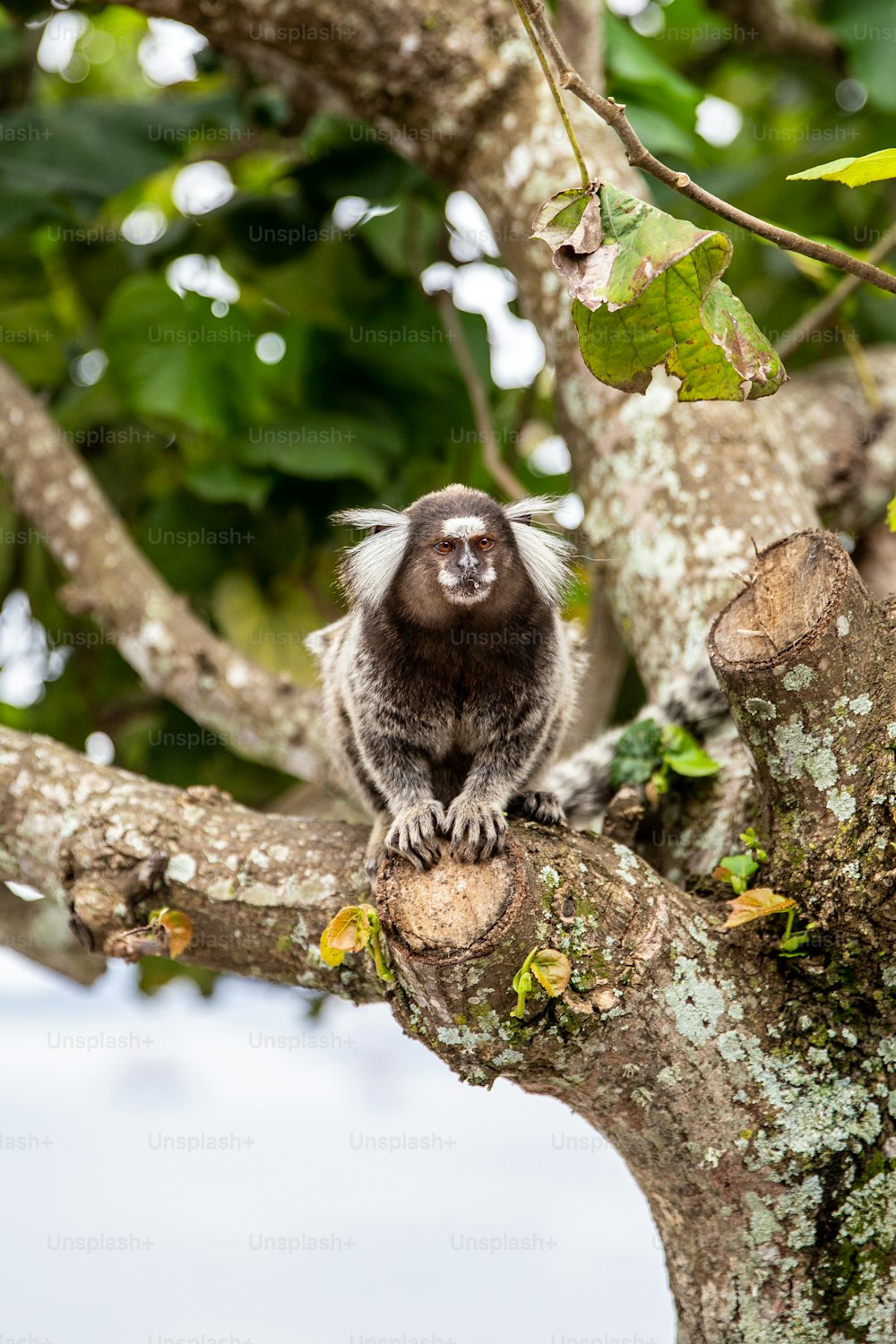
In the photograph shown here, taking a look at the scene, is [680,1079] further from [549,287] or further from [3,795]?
[549,287]

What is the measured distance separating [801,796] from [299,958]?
3.11 feet

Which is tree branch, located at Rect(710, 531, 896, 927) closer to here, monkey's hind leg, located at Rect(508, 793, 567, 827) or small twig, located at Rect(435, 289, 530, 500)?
monkey's hind leg, located at Rect(508, 793, 567, 827)

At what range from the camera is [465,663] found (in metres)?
2.62

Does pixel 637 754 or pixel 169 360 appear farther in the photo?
pixel 169 360

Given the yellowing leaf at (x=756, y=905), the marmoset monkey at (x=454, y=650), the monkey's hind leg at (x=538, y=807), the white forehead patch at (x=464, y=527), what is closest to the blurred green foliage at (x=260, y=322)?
the marmoset monkey at (x=454, y=650)

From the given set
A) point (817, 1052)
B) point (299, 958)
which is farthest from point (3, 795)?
point (817, 1052)

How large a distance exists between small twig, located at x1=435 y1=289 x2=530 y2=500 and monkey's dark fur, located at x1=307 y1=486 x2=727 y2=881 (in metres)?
0.67

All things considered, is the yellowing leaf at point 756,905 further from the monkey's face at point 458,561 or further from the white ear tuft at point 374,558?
the white ear tuft at point 374,558

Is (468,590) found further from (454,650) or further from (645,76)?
(645,76)

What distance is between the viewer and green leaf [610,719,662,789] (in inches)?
99.6

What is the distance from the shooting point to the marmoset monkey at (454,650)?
2.52m

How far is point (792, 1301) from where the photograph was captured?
1.94 metres

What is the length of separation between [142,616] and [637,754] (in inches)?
60.4

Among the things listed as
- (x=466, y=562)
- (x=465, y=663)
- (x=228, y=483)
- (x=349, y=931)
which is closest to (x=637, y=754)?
(x=465, y=663)
